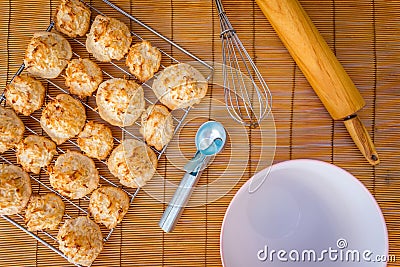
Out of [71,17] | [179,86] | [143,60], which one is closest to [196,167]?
[179,86]

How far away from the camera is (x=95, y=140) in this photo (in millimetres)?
1274

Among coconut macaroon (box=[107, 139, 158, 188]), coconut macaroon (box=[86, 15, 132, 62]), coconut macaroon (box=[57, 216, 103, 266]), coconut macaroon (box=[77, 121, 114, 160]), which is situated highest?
coconut macaroon (box=[86, 15, 132, 62])

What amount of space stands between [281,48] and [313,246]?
1.83 ft

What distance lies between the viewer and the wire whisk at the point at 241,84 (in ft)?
4.24

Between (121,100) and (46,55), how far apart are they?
0.24 meters

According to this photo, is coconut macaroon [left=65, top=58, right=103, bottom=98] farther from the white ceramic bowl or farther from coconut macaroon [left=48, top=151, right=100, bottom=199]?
the white ceramic bowl

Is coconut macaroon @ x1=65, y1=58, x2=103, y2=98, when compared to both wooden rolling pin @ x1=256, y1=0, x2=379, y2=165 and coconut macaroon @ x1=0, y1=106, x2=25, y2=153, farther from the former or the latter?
wooden rolling pin @ x1=256, y1=0, x2=379, y2=165

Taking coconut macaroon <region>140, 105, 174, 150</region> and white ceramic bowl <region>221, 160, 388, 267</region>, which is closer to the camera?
white ceramic bowl <region>221, 160, 388, 267</region>

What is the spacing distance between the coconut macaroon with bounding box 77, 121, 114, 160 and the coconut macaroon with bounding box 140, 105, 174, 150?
0.34 ft

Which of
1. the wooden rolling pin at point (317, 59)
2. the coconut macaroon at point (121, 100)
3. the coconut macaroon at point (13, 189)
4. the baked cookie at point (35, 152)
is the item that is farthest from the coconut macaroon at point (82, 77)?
the wooden rolling pin at point (317, 59)

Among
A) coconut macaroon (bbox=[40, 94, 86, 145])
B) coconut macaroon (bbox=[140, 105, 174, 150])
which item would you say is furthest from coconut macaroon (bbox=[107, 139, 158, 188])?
coconut macaroon (bbox=[40, 94, 86, 145])

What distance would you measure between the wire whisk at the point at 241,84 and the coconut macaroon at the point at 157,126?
0.17 m

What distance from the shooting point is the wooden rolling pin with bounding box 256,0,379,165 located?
122 cm

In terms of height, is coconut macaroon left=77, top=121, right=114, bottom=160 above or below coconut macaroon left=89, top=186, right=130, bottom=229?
above
